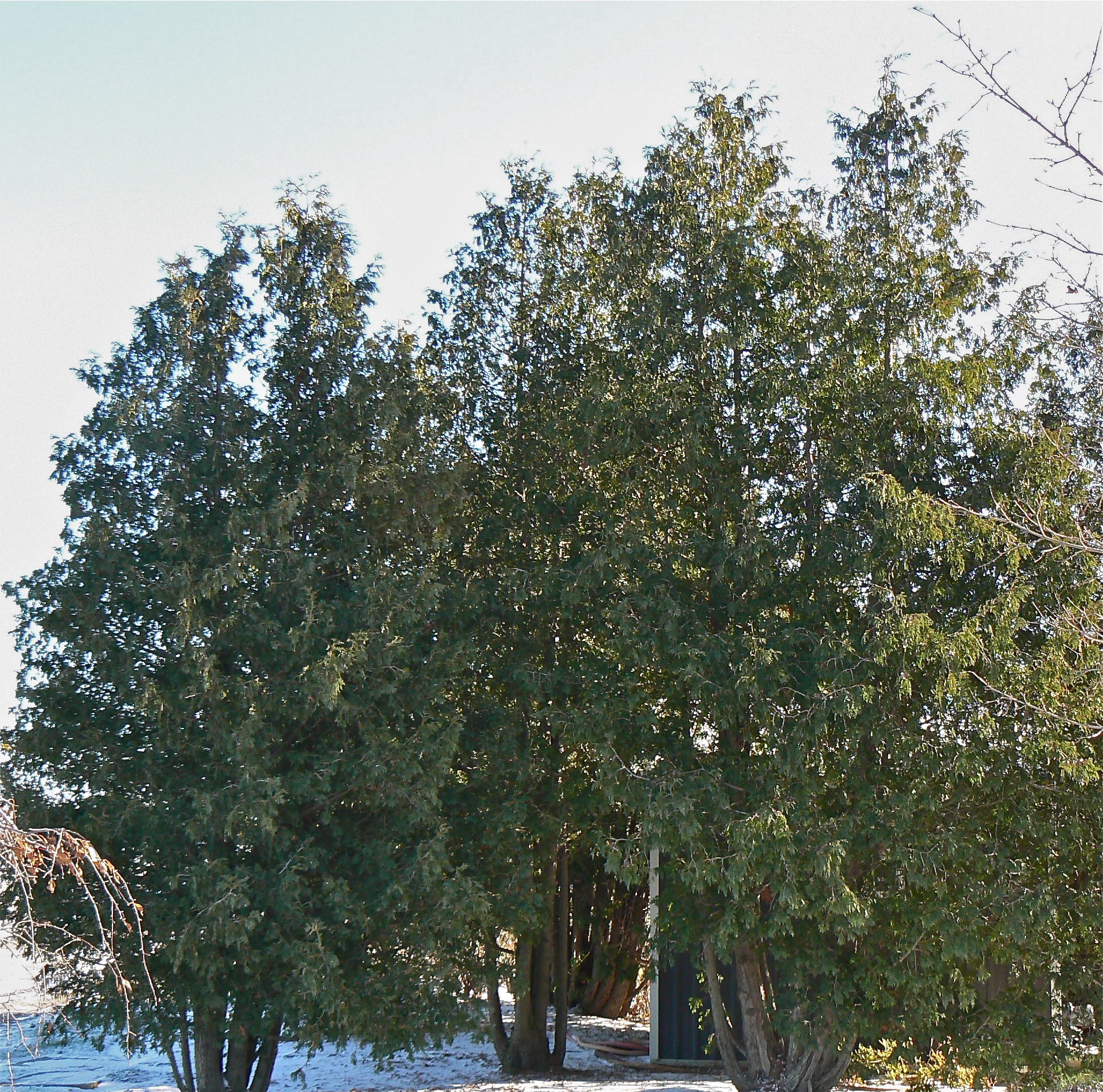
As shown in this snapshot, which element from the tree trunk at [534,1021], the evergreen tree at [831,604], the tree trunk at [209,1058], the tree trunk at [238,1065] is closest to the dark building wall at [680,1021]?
the tree trunk at [534,1021]

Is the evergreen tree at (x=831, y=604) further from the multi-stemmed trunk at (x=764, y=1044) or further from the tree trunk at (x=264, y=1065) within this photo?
the tree trunk at (x=264, y=1065)

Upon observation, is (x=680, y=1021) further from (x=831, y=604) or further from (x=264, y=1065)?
(x=831, y=604)

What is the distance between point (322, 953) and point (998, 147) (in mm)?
6029

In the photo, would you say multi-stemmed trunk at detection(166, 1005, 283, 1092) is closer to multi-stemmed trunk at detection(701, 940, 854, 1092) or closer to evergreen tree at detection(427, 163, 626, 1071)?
evergreen tree at detection(427, 163, 626, 1071)

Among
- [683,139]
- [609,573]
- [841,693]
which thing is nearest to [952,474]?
[841,693]

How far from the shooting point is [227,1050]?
28.1ft

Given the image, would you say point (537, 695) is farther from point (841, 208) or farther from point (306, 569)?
point (841, 208)

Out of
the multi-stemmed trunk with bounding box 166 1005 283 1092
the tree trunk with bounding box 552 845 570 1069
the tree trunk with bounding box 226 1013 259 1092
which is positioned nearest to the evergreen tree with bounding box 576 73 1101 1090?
the tree trunk with bounding box 552 845 570 1069

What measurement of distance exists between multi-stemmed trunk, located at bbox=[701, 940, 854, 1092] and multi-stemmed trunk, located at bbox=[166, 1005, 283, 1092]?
334cm

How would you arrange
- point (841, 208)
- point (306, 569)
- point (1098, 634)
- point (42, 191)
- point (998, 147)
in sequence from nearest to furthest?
point (998, 147)
point (1098, 634)
point (42, 191)
point (306, 569)
point (841, 208)

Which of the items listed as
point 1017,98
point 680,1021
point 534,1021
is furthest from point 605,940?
point 1017,98

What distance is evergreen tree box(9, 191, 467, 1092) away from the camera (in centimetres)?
759

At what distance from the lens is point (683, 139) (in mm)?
9320

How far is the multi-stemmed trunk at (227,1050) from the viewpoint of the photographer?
25.3 feet
